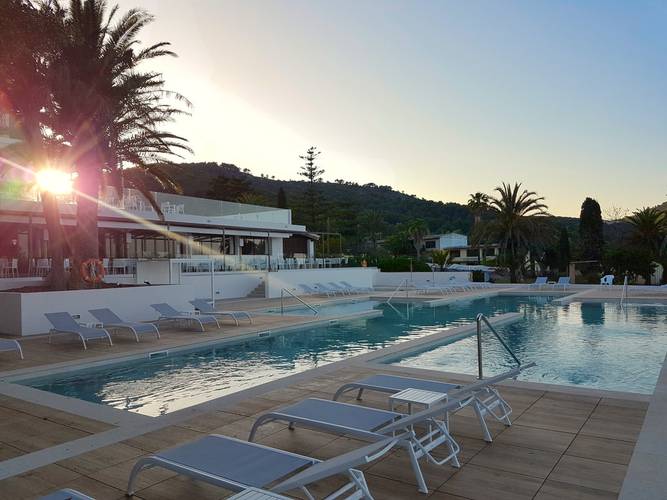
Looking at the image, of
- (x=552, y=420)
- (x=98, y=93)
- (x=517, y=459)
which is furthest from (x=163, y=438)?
(x=98, y=93)

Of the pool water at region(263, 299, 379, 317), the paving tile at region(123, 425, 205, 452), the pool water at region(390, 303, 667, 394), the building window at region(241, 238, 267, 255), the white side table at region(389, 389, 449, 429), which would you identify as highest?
the building window at region(241, 238, 267, 255)

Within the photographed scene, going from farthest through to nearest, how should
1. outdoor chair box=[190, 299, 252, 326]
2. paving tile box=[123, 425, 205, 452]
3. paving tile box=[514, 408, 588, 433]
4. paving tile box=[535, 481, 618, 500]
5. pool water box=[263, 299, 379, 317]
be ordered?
pool water box=[263, 299, 379, 317], outdoor chair box=[190, 299, 252, 326], paving tile box=[514, 408, 588, 433], paving tile box=[123, 425, 205, 452], paving tile box=[535, 481, 618, 500]

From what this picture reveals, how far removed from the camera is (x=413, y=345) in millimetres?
9797

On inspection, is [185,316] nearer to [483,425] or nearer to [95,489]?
[95,489]

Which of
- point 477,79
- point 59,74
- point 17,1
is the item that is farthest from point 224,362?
point 477,79

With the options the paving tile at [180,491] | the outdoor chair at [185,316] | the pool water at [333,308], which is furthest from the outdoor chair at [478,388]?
the pool water at [333,308]

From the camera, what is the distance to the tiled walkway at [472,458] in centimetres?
362

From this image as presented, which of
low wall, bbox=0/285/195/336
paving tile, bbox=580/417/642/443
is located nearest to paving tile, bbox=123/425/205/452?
paving tile, bbox=580/417/642/443

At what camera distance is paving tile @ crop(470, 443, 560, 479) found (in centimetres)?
389

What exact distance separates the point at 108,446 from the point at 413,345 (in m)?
6.25

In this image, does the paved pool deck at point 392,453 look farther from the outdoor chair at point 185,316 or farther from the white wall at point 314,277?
the white wall at point 314,277

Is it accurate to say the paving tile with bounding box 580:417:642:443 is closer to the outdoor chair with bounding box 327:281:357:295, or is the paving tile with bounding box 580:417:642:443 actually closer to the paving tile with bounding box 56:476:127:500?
the paving tile with bounding box 56:476:127:500

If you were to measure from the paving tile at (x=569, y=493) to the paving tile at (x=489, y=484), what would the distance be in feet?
0.19

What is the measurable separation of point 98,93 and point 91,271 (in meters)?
4.74
